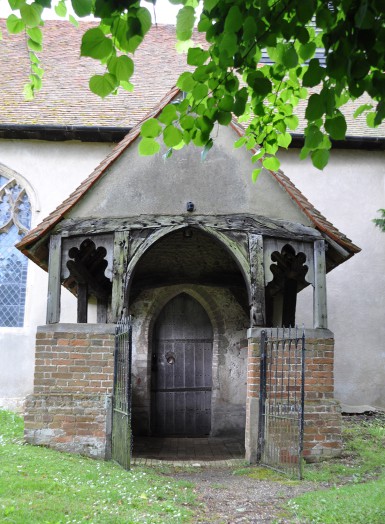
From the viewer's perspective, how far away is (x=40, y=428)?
7.39m

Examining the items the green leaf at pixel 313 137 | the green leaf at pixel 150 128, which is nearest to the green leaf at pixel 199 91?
the green leaf at pixel 150 128

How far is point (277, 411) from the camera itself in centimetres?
732

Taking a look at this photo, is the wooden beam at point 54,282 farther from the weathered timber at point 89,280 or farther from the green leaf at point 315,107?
the green leaf at point 315,107

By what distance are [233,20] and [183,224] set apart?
14.9ft

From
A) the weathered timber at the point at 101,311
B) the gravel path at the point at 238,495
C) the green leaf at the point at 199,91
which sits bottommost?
the gravel path at the point at 238,495

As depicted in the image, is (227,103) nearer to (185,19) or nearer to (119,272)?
(185,19)

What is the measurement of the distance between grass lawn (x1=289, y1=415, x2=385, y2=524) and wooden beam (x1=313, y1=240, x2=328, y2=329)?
1.82 meters

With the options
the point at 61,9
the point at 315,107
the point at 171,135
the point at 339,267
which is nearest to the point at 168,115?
the point at 171,135

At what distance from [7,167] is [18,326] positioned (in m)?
3.31

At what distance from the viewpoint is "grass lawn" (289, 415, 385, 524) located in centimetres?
489

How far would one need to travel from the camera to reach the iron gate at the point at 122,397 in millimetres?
6602

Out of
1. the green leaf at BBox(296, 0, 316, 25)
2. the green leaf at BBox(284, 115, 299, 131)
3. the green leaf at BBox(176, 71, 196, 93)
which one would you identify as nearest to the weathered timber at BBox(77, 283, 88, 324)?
the green leaf at BBox(284, 115, 299, 131)

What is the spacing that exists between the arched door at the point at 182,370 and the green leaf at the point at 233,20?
844cm

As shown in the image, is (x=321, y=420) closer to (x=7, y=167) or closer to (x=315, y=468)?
(x=315, y=468)
